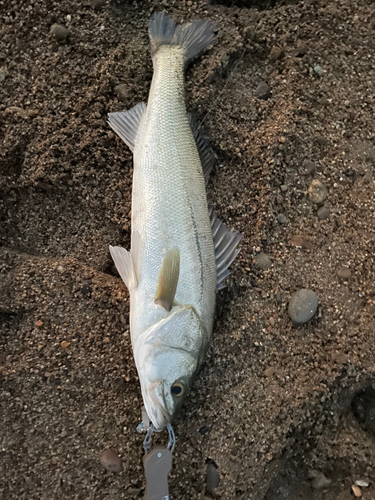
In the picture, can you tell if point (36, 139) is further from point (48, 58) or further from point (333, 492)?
point (333, 492)

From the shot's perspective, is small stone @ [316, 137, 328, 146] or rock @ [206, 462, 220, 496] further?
small stone @ [316, 137, 328, 146]

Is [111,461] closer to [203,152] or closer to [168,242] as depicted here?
[168,242]

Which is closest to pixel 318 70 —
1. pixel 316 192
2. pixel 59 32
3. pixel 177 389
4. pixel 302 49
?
Answer: pixel 302 49

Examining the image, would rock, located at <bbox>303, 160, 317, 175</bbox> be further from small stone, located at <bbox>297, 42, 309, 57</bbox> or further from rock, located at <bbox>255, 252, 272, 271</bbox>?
small stone, located at <bbox>297, 42, 309, 57</bbox>

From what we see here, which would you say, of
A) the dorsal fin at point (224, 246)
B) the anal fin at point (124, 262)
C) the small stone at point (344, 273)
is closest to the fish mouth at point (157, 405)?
the anal fin at point (124, 262)

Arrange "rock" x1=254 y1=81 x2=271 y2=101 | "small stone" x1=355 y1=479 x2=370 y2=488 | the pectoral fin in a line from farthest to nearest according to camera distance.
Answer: "rock" x1=254 y1=81 x2=271 y2=101 < "small stone" x1=355 y1=479 x2=370 y2=488 < the pectoral fin

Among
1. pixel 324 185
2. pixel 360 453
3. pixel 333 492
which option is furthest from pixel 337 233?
pixel 333 492

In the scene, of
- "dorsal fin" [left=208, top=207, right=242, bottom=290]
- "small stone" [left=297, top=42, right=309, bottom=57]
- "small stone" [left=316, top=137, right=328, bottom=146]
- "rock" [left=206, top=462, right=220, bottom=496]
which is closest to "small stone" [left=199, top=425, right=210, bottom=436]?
"rock" [left=206, top=462, right=220, bottom=496]
